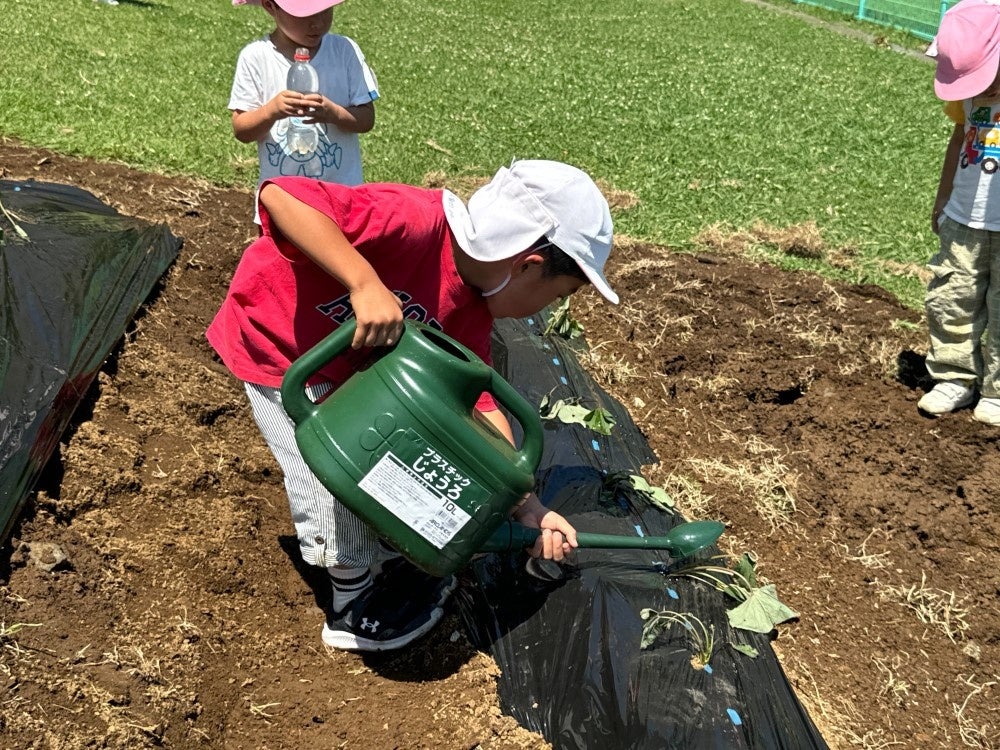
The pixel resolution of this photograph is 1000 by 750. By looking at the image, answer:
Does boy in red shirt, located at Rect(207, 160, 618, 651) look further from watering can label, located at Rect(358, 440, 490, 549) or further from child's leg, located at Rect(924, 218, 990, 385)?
child's leg, located at Rect(924, 218, 990, 385)

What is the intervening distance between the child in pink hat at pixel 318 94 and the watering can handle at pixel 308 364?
1356 millimetres

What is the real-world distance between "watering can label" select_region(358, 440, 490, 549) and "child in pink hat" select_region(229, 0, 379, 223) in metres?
1.54

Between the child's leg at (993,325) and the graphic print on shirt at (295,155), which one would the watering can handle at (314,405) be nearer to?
the graphic print on shirt at (295,155)

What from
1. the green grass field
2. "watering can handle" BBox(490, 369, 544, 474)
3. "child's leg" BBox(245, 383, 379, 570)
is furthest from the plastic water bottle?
the green grass field

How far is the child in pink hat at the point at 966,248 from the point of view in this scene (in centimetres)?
354

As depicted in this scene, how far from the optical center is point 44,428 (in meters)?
2.51

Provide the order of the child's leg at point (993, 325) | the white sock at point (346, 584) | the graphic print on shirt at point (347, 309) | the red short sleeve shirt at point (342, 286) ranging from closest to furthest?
the red short sleeve shirt at point (342, 286), the graphic print on shirt at point (347, 309), the white sock at point (346, 584), the child's leg at point (993, 325)

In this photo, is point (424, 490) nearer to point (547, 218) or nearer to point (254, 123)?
point (547, 218)

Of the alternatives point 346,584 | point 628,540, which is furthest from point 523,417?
point 346,584

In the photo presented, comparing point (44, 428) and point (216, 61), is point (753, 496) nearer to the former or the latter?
point (44, 428)

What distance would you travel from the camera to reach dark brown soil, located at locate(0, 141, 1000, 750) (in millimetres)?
2256

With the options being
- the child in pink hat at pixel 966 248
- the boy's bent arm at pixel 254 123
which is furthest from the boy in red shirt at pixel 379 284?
the child in pink hat at pixel 966 248

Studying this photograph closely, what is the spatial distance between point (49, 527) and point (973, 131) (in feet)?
11.5

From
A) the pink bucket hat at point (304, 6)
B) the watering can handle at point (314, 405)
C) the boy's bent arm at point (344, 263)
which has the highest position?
the pink bucket hat at point (304, 6)
